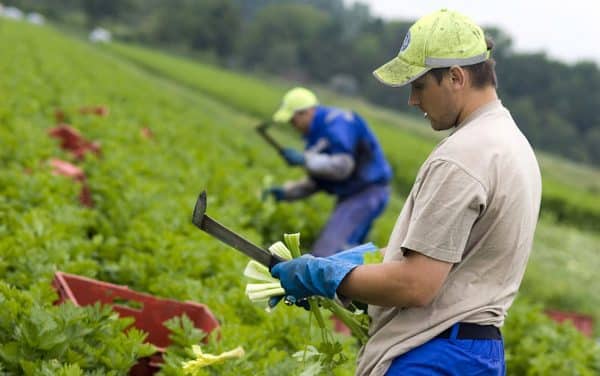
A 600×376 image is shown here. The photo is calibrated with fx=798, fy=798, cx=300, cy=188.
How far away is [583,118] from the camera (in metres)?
81.3

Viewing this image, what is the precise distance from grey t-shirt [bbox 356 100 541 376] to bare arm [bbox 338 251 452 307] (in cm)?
4

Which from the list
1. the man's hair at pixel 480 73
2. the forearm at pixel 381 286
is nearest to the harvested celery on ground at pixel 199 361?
the forearm at pixel 381 286

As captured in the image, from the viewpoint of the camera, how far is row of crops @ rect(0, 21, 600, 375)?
3.43m

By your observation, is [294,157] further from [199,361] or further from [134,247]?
[199,361]

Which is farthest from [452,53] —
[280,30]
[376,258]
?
[280,30]

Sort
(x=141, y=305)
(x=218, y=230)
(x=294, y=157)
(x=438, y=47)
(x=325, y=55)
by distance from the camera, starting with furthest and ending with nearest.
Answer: (x=325, y=55) < (x=294, y=157) < (x=141, y=305) < (x=218, y=230) < (x=438, y=47)

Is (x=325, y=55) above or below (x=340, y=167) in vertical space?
below

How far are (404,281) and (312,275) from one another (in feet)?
1.14

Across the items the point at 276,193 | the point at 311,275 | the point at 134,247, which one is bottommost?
the point at 276,193

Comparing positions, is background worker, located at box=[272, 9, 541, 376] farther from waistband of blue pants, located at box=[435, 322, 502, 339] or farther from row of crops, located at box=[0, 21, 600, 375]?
row of crops, located at box=[0, 21, 600, 375]

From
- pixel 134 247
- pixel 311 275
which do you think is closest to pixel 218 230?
pixel 311 275

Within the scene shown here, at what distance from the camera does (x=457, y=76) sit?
2635mm

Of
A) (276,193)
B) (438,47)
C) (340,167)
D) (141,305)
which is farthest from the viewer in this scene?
(276,193)

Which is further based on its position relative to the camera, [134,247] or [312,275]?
[134,247]
